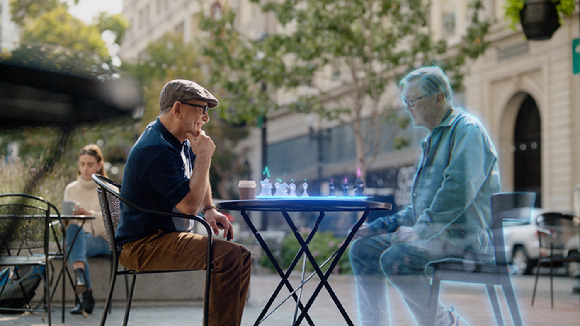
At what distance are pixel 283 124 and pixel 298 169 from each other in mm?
3132

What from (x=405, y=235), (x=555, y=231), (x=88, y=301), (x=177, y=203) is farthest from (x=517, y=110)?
(x=177, y=203)

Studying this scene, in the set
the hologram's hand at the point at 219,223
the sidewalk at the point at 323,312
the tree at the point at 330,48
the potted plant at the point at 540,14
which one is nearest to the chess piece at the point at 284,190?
the hologram's hand at the point at 219,223

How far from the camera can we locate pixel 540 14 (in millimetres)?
9297

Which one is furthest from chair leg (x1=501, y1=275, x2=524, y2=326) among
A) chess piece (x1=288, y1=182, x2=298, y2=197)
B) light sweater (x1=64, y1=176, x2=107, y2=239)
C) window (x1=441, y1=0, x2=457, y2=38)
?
window (x1=441, y1=0, x2=457, y2=38)

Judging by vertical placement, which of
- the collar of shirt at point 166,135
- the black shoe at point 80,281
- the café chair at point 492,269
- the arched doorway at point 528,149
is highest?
the arched doorway at point 528,149

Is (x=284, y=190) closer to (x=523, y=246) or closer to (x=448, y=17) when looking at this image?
(x=523, y=246)

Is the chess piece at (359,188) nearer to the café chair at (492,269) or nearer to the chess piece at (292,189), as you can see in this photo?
the chess piece at (292,189)

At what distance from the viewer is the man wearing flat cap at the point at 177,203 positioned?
3.67m

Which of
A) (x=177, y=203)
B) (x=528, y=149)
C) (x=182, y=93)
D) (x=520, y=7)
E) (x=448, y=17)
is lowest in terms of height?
(x=177, y=203)

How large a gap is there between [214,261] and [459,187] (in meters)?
1.33

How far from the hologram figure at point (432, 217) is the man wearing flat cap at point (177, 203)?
86cm

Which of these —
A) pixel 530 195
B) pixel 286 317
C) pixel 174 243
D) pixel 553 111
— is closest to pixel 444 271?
pixel 530 195

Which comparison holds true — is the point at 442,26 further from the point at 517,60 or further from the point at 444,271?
the point at 444,271

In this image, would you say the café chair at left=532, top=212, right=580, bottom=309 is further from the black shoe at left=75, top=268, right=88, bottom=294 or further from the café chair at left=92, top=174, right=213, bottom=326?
the café chair at left=92, top=174, right=213, bottom=326
